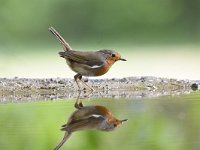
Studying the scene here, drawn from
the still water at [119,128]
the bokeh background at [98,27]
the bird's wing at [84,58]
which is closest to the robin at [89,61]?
the bird's wing at [84,58]

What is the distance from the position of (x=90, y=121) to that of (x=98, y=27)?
621cm

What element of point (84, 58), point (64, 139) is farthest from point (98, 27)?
point (64, 139)

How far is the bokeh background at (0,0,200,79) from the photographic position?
11.7 metres

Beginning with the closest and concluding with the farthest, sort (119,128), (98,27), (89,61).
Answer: (119,128) < (89,61) < (98,27)

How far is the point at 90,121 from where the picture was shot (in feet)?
19.7

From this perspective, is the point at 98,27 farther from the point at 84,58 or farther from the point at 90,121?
the point at 90,121

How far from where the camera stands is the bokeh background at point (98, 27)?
11711 mm

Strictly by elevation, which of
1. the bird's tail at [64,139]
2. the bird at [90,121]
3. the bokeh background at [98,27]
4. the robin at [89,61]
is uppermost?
the bokeh background at [98,27]

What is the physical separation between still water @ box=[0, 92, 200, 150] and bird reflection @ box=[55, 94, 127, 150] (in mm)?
49

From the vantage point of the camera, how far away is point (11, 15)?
12195 mm

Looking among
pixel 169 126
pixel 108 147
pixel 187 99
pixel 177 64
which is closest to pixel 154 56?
pixel 177 64

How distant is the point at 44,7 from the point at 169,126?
6646 millimetres

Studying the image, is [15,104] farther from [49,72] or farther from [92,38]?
[92,38]

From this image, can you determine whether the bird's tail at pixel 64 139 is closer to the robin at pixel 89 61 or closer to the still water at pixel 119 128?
the still water at pixel 119 128
